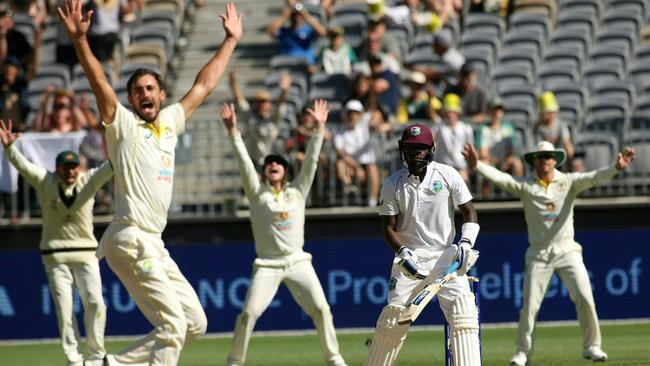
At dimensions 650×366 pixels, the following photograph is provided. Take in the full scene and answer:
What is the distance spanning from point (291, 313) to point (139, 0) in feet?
26.8

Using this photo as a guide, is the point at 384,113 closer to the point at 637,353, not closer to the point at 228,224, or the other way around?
the point at 228,224

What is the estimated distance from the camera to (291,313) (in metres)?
18.5

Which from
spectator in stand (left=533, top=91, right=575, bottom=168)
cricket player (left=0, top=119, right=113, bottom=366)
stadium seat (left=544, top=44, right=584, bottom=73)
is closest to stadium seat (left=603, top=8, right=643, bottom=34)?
stadium seat (left=544, top=44, right=584, bottom=73)

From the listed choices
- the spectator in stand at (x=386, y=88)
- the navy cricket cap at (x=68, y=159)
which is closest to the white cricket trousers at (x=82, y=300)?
the navy cricket cap at (x=68, y=159)

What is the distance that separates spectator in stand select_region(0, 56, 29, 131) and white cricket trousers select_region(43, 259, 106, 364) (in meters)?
6.56

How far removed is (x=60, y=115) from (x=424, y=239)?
35.0 feet

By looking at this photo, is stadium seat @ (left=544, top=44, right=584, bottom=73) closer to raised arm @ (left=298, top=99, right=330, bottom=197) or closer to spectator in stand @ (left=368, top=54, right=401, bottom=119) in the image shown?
spectator in stand @ (left=368, top=54, right=401, bottom=119)

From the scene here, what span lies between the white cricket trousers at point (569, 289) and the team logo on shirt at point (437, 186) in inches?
164

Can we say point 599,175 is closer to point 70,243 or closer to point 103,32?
point 70,243

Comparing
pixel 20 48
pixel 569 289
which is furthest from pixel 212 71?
pixel 20 48

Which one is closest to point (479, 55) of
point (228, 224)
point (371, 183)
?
point (371, 183)

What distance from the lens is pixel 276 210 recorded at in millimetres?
13820

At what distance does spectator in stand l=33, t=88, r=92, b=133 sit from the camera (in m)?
19.2

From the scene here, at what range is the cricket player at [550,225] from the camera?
44.6 ft
